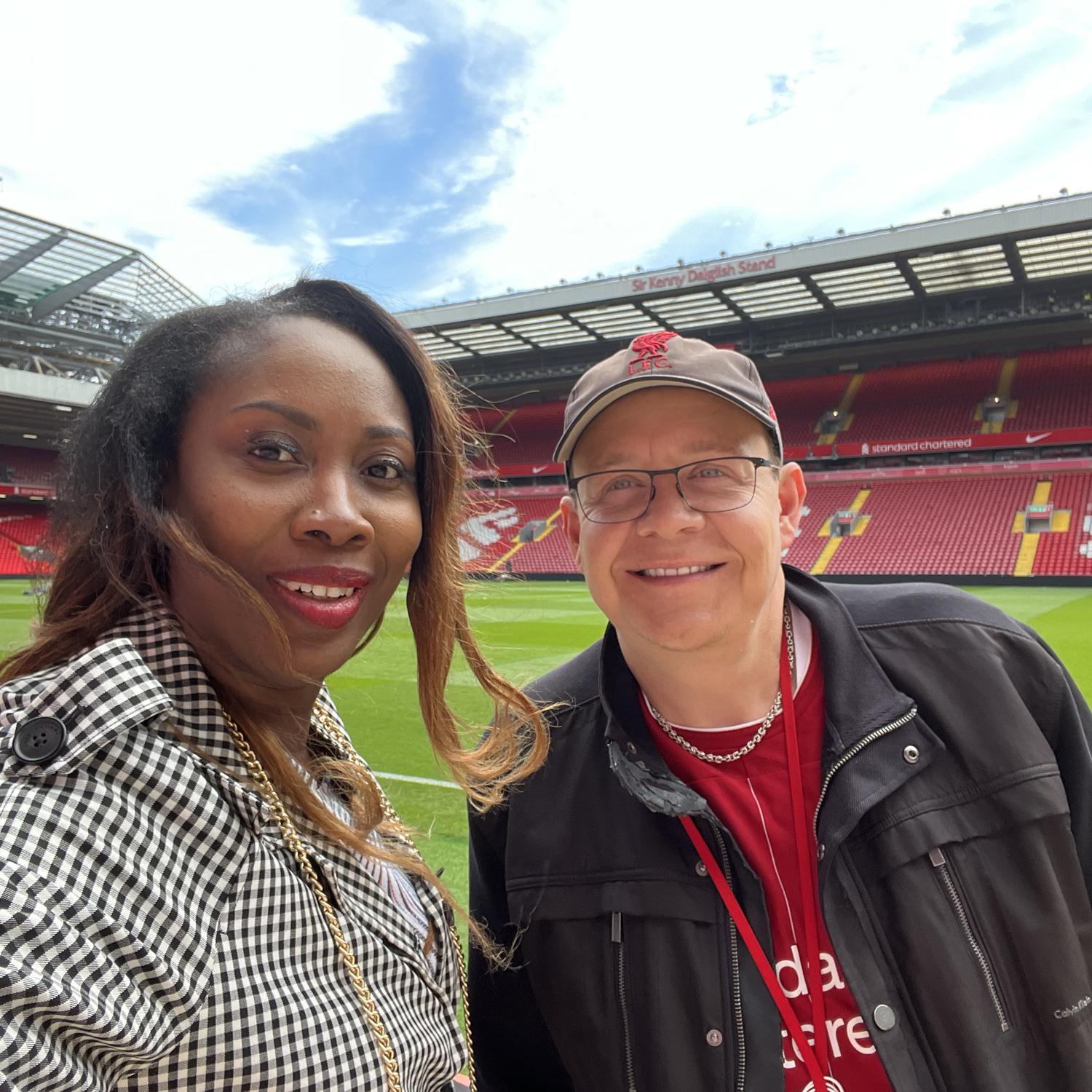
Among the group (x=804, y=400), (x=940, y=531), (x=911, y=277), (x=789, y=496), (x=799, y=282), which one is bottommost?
(x=789, y=496)

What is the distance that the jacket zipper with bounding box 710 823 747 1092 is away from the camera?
4.86 feet

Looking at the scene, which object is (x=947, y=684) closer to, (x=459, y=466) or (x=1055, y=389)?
(x=459, y=466)

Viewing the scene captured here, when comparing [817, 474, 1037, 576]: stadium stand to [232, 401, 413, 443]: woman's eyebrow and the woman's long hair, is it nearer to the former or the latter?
the woman's long hair

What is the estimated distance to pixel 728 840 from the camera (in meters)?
1.61

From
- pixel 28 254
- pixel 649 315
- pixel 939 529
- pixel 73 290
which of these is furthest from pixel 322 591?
pixel 73 290

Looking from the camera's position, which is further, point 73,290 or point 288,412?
point 73,290

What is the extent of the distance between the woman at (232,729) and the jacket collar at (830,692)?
0.37 meters

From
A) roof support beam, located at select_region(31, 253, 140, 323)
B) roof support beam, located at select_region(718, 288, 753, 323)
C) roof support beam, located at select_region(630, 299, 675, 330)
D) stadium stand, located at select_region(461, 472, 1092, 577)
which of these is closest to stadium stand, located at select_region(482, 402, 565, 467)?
stadium stand, located at select_region(461, 472, 1092, 577)

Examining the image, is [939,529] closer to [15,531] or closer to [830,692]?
[830,692]

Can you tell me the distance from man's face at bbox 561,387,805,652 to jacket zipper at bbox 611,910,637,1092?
Answer: 61cm

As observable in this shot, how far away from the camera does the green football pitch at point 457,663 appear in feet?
15.8

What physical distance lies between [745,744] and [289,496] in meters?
1.17

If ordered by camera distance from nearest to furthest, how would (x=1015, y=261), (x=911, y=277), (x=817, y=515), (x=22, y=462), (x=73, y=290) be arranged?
(x=1015, y=261), (x=911, y=277), (x=817, y=515), (x=73, y=290), (x=22, y=462)

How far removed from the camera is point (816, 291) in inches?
1090
